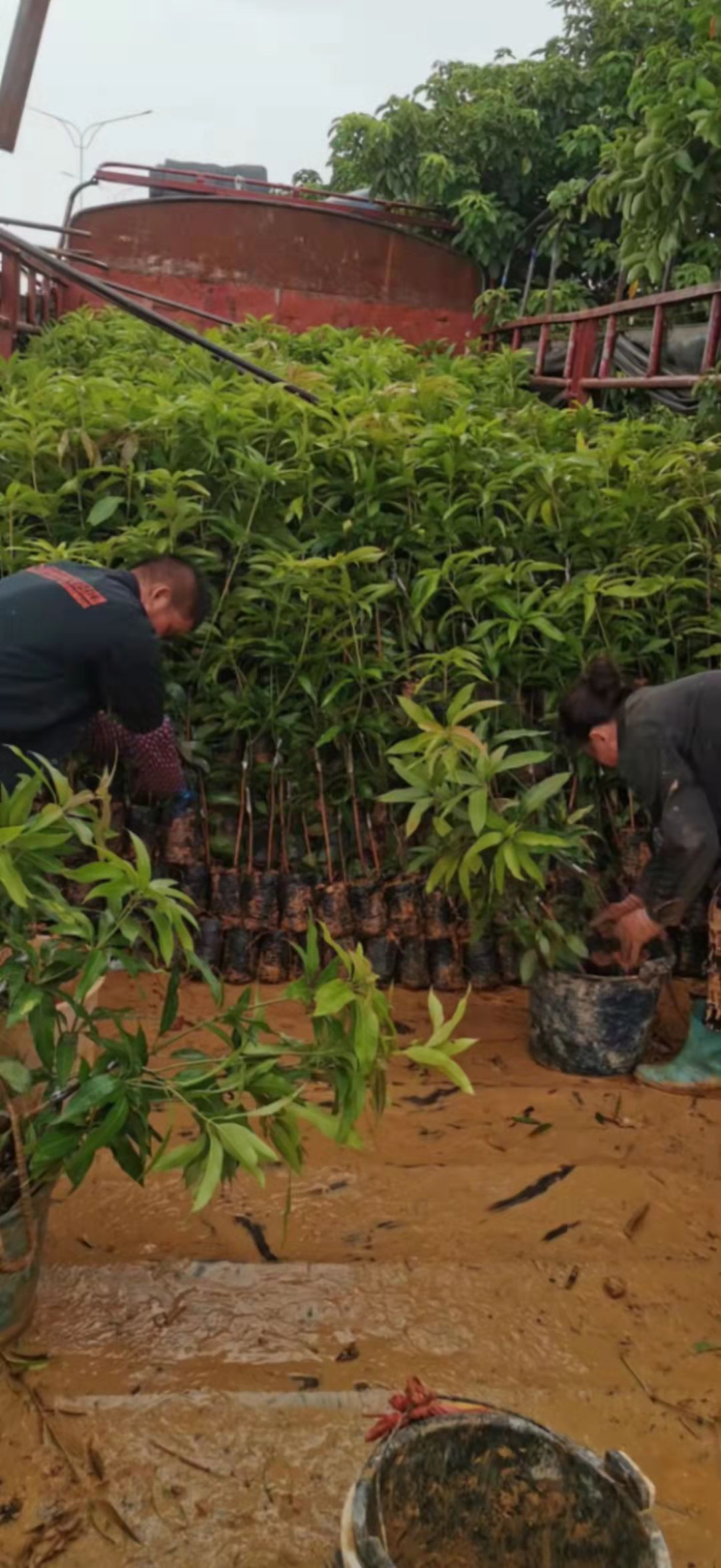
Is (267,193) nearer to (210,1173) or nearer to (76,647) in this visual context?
(76,647)

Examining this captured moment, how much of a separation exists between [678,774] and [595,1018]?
87 centimetres

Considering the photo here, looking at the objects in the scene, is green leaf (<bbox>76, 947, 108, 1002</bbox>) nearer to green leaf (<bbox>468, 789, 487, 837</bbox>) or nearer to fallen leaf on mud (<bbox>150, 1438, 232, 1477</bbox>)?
fallen leaf on mud (<bbox>150, 1438, 232, 1477</bbox>)

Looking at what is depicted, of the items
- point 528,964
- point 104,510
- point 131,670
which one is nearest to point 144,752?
point 131,670

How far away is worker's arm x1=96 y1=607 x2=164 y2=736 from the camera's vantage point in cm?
309

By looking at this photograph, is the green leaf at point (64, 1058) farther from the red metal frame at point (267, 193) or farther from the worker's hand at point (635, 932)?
the red metal frame at point (267, 193)

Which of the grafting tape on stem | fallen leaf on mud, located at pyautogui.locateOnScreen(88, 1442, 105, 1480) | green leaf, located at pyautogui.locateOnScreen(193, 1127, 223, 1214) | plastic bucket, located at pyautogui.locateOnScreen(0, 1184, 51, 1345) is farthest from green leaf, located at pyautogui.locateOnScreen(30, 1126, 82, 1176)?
fallen leaf on mud, located at pyautogui.locateOnScreen(88, 1442, 105, 1480)

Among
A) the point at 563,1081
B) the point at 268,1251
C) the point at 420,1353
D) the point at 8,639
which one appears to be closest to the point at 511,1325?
the point at 420,1353

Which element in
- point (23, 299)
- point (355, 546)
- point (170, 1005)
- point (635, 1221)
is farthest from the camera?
point (23, 299)

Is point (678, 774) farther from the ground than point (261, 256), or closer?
closer

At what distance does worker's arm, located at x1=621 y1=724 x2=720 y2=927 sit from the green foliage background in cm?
70

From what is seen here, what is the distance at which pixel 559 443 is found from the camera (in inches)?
186

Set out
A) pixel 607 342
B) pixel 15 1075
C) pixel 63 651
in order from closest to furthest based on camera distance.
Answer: pixel 15 1075 < pixel 63 651 < pixel 607 342

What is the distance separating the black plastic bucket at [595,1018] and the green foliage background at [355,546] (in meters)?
1.08

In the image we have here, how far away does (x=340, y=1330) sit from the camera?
227 centimetres
